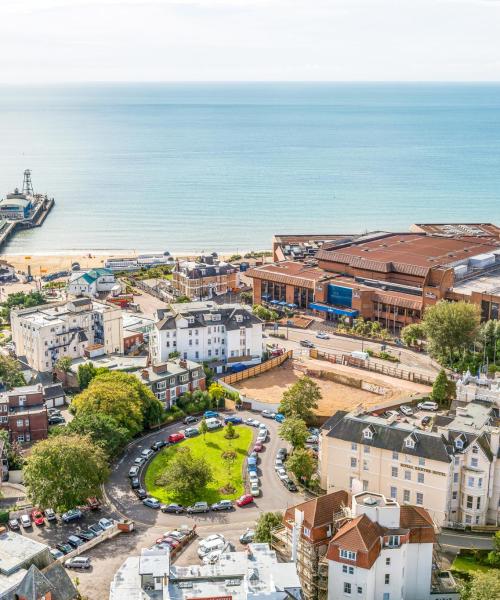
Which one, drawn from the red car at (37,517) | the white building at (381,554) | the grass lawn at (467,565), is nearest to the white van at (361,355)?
the grass lawn at (467,565)

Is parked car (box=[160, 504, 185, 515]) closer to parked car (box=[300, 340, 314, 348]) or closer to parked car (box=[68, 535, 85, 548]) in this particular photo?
parked car (box=[68, 535, 85, 548])

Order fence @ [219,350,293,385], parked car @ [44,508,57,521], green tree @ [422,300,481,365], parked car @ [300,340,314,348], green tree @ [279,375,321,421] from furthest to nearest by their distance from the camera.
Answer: parked car @ [300,340,314,348] < fence @ [219,350,293,385] < green tree @ [422,300,481,365] < green tree @ [279,375,321,421] < parked car @ [44,508,57,521]

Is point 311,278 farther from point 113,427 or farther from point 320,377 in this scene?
point 113,427

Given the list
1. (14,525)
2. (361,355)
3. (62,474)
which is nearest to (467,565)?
(62,474)

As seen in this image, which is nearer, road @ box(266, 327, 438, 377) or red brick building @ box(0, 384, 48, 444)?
red brick building @ box(0, 384, 48, 444)

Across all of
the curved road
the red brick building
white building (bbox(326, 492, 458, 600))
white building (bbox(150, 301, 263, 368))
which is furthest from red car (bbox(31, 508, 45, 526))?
white building (bbox(150, 301, 263, 368))

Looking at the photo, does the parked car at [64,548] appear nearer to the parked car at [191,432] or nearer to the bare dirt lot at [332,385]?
the parked car at [191,432]

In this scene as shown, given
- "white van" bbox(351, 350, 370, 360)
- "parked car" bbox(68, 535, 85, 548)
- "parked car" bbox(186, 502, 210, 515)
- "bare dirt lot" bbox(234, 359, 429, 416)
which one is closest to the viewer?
"parked car" bbox(68, 535, 85, 548)
